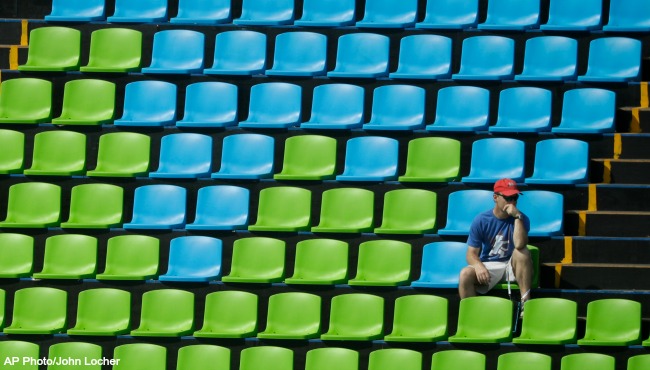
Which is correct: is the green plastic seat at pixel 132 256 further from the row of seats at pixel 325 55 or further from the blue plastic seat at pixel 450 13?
the blue plastic seat at pixel 450 13

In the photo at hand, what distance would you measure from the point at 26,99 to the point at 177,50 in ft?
3.65

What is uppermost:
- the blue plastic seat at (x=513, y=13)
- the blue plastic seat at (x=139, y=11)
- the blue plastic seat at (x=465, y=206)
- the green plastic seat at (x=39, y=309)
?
the blue plastic seat at (x=513, y=13)

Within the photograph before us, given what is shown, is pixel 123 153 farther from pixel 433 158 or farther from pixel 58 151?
pixel 433 158

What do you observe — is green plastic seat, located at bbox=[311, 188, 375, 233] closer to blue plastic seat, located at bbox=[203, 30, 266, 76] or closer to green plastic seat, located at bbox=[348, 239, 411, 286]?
green plastic seat, located at bbox=[348, 239, 411, 286]

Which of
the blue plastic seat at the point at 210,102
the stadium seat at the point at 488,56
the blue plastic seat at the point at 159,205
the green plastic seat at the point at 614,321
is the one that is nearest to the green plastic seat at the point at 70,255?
the blue plastic seat at the point at 159,205

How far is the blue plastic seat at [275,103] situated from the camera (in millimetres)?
8852

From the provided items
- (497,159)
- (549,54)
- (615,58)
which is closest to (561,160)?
(497,159)

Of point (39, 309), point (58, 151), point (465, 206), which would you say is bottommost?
point (39, 309)

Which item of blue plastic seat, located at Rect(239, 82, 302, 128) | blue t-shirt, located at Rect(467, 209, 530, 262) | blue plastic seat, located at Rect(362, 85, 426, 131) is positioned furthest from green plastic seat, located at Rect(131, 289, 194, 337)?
blue plastic seat, located at Rect(362, 85, 426, 131)

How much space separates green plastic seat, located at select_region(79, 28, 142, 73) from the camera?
362 inches

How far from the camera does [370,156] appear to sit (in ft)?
28.1

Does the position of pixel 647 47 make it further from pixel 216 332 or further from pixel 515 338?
pixel 216 332

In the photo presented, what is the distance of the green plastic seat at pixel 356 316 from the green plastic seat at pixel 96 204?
5.23 feet

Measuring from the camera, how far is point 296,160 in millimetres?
8562
